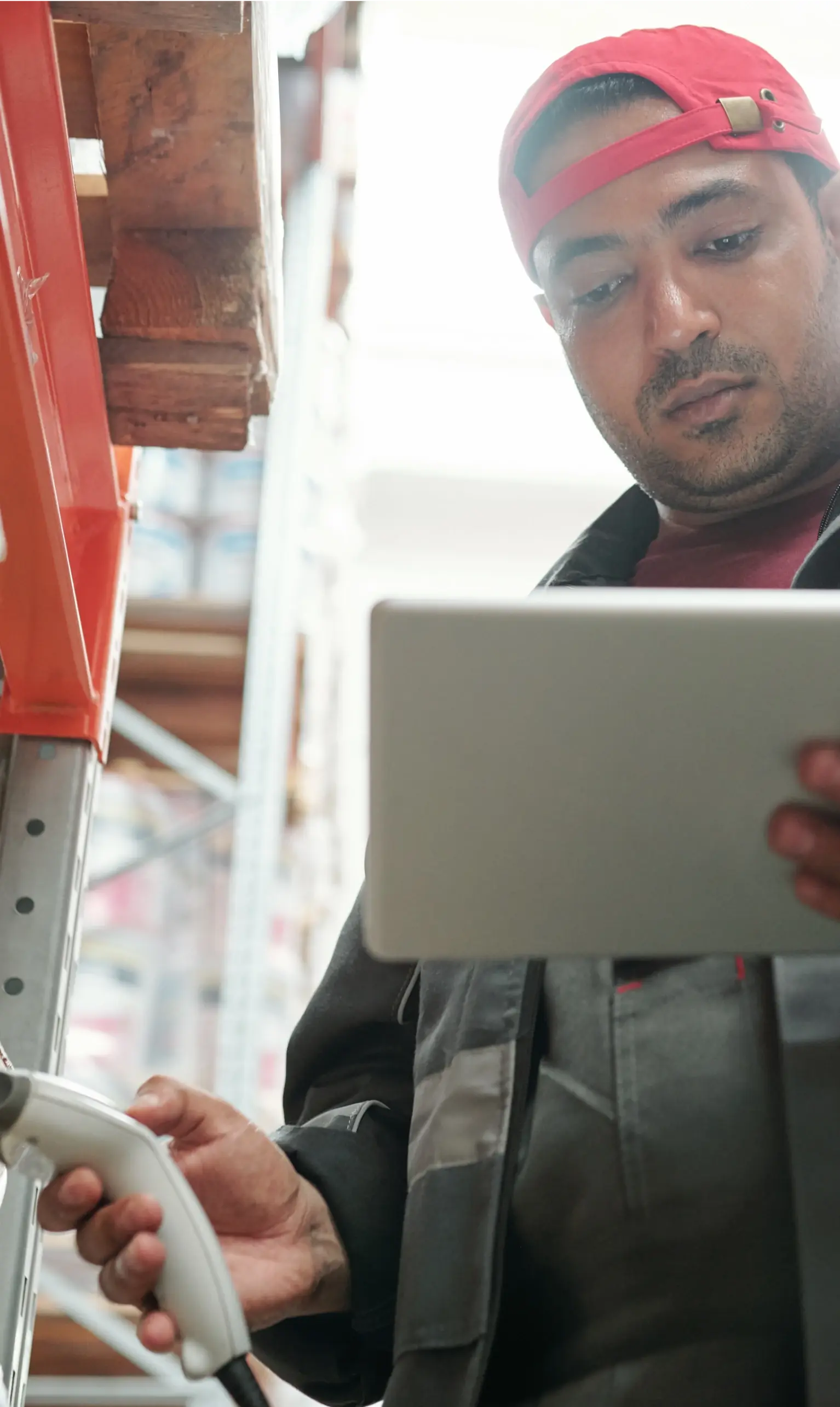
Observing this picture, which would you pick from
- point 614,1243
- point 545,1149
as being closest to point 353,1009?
point 545,1149

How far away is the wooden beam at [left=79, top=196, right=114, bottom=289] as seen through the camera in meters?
1.33

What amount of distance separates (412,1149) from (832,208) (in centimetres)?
116

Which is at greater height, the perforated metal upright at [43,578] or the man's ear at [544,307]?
the man's ear at [544,307]

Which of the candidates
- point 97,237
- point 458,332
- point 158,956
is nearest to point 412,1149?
point 97,237

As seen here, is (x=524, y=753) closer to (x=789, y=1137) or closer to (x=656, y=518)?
(x=789, y=1137)

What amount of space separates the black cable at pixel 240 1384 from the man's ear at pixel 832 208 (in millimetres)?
1325

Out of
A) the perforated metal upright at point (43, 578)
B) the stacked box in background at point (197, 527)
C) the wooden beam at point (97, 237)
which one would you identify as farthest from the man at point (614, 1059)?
the stacked box in background at point (197, 527)

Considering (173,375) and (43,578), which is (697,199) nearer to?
(173,375)

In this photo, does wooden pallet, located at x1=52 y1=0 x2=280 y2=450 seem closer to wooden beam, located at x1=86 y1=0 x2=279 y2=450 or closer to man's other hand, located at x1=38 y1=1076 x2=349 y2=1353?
wooden beam, located at x1=86 y1=0 x2=279 y2=450

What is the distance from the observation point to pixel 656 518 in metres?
1.72

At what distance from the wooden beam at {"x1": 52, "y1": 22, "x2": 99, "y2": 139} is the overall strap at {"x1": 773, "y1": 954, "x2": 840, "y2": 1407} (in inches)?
36.6

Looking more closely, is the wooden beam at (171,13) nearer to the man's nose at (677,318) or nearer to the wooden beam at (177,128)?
the wooden beam at (177,128)

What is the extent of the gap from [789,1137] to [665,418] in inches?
33.2

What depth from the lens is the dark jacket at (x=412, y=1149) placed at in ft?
3.61
